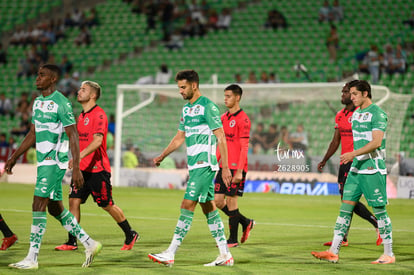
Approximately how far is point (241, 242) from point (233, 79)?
18.1 m

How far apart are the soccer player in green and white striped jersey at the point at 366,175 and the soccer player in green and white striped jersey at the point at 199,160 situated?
4.50ft

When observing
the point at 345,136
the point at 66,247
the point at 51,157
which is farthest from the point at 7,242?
the point at 345,136

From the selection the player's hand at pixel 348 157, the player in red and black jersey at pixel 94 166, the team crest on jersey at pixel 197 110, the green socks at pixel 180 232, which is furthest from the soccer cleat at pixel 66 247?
the player's hand at pixel 348 157

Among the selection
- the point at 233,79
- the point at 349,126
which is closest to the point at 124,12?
the point at 233,79

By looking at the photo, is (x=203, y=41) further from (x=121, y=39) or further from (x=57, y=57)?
(x=57, y=57)

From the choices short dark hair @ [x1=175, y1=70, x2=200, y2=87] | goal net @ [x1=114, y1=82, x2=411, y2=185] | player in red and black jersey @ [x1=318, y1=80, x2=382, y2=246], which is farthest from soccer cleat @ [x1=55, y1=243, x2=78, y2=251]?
goal net @ [x1=114, y1=82, x2=411, y2=185]

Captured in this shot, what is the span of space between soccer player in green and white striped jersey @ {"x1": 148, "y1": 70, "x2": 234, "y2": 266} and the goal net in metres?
13.1

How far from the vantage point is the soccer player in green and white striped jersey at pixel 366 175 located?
Result: 7871 mm

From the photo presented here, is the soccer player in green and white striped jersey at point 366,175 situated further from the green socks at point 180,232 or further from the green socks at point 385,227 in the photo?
the green socks at point 180,232

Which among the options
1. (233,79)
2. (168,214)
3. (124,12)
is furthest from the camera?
(124,12)

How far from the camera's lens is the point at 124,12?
3319 cm

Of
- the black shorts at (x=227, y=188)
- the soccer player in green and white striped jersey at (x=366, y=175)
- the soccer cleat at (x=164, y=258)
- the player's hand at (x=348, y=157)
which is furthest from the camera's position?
the black shorts at (x=227, y=188)

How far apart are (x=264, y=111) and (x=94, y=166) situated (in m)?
13.8

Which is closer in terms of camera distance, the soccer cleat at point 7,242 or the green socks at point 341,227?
the green socks at point 341,227
